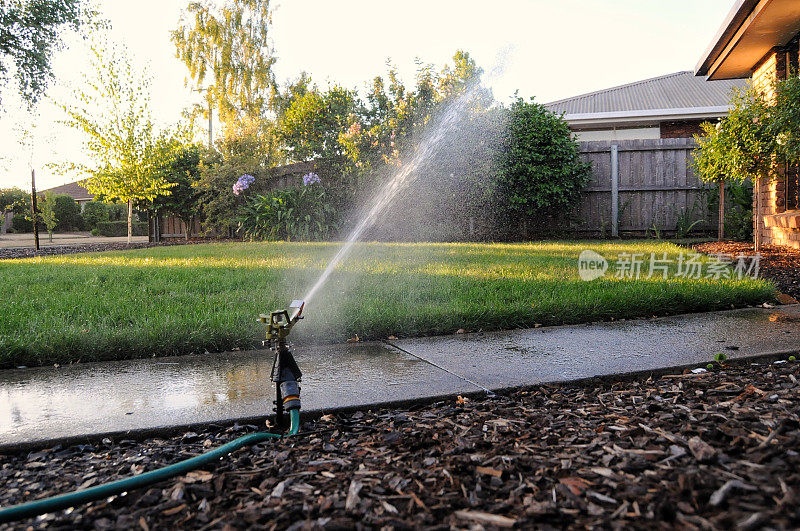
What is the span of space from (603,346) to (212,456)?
2.00 metres

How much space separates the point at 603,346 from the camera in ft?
9.04

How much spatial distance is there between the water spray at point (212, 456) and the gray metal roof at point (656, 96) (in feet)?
42.6

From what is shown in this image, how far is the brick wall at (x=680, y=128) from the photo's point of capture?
1405 cm

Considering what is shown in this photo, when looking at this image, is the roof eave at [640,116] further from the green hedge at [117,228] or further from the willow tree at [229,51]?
the green hedge at [117,228]

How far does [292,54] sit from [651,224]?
18207 mm

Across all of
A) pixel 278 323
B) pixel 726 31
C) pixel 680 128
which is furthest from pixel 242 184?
pixel 680 128

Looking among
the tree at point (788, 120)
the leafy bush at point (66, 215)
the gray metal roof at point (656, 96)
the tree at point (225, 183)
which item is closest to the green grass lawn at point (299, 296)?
the tree at point (788, 120)

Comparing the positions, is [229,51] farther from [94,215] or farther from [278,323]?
[278,323]

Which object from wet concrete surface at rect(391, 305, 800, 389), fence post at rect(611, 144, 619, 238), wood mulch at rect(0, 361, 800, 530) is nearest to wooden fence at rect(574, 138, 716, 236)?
fence post at rect(611, 144, 619, 238)

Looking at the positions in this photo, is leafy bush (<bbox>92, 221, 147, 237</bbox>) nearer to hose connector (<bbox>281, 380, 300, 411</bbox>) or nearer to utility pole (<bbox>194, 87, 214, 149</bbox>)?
utility pole (<bbox>194, 87, 214, 149</bbox>)

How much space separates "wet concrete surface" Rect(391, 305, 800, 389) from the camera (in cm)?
234

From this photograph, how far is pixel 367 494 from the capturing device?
1.29m

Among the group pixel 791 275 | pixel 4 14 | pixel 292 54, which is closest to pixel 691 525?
pixel 791 275

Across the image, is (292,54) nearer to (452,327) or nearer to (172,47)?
(172,47)
